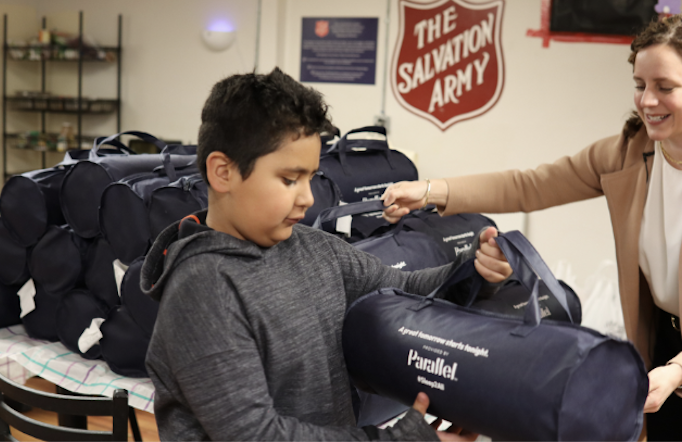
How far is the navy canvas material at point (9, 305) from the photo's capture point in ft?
6.36

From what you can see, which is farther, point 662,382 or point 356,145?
point 356,145

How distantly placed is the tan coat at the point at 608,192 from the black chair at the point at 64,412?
1000mm

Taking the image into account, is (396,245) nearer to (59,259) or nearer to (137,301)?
(137,301)

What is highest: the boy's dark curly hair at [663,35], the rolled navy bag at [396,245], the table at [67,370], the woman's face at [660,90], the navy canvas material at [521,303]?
the boy's dark curly hair at [663,35]

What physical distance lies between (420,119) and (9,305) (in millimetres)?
3033

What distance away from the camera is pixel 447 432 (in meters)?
1.01

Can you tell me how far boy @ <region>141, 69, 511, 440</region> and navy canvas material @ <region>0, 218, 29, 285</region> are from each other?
3.64 ft

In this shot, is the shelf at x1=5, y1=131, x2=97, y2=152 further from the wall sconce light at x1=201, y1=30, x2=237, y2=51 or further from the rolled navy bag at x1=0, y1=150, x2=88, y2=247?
the rolled navy bag at x1=0, y1=150, x2=88, y2=247

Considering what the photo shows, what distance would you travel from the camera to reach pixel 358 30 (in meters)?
4.38

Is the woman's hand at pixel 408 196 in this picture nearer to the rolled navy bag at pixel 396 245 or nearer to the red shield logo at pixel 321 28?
the rolled navy bag at pixel 396 245

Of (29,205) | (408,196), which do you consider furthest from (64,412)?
(408,196)

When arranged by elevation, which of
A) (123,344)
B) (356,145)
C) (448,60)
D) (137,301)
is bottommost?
(123,344)

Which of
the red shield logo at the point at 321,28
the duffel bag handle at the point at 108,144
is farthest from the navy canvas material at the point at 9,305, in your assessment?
the red shield logo at the point at 321,28

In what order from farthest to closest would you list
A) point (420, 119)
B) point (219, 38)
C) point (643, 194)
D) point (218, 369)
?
1. point (219, 38)
2. point (420, 119)
3. point (643, 194)
4. point (218, 369)
